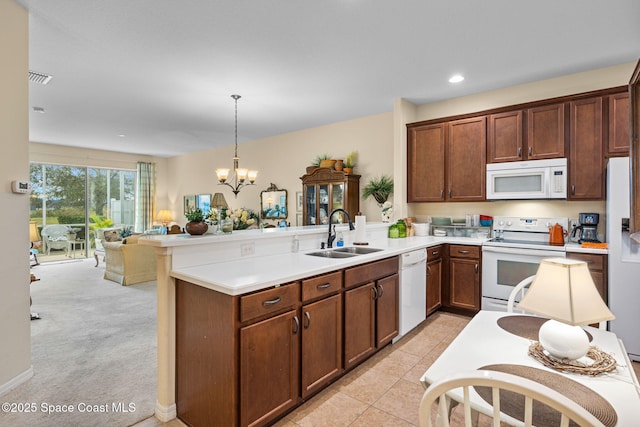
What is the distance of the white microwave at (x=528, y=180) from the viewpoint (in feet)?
11.5

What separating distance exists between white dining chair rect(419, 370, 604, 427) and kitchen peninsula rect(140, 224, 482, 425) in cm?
110

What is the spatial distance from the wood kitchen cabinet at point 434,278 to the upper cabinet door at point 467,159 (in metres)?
0.81

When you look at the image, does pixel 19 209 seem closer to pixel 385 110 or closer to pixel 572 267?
pixel 572 267

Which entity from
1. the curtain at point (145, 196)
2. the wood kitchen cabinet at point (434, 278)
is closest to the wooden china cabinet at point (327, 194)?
the wood kitchen cabinet at point (434, 278)

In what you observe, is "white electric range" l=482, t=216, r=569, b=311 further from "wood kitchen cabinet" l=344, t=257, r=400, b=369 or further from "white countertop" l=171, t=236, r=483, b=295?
"white countertop" l=171, t=236, r=483, b=295

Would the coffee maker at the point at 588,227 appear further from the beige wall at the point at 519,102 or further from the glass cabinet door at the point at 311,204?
the glass cabinet door at the point at 311,204

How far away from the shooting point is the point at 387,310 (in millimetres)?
2930

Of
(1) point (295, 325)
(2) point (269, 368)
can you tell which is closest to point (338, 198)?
(1) point (295, 325)

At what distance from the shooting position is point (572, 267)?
113 centimetres

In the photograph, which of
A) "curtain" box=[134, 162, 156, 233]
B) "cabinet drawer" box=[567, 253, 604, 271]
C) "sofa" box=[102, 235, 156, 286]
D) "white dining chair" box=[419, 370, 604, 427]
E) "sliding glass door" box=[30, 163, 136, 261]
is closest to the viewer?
"white dining chair" box=[419, 370, 604, 427]

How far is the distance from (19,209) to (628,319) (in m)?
5.07

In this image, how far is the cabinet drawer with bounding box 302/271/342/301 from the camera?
208cm

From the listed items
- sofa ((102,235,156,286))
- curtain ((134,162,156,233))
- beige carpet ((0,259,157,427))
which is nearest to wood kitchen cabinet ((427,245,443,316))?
beige carpet ((0,259,157,427))

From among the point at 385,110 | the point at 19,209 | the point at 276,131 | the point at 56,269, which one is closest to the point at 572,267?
the point at 19,209
